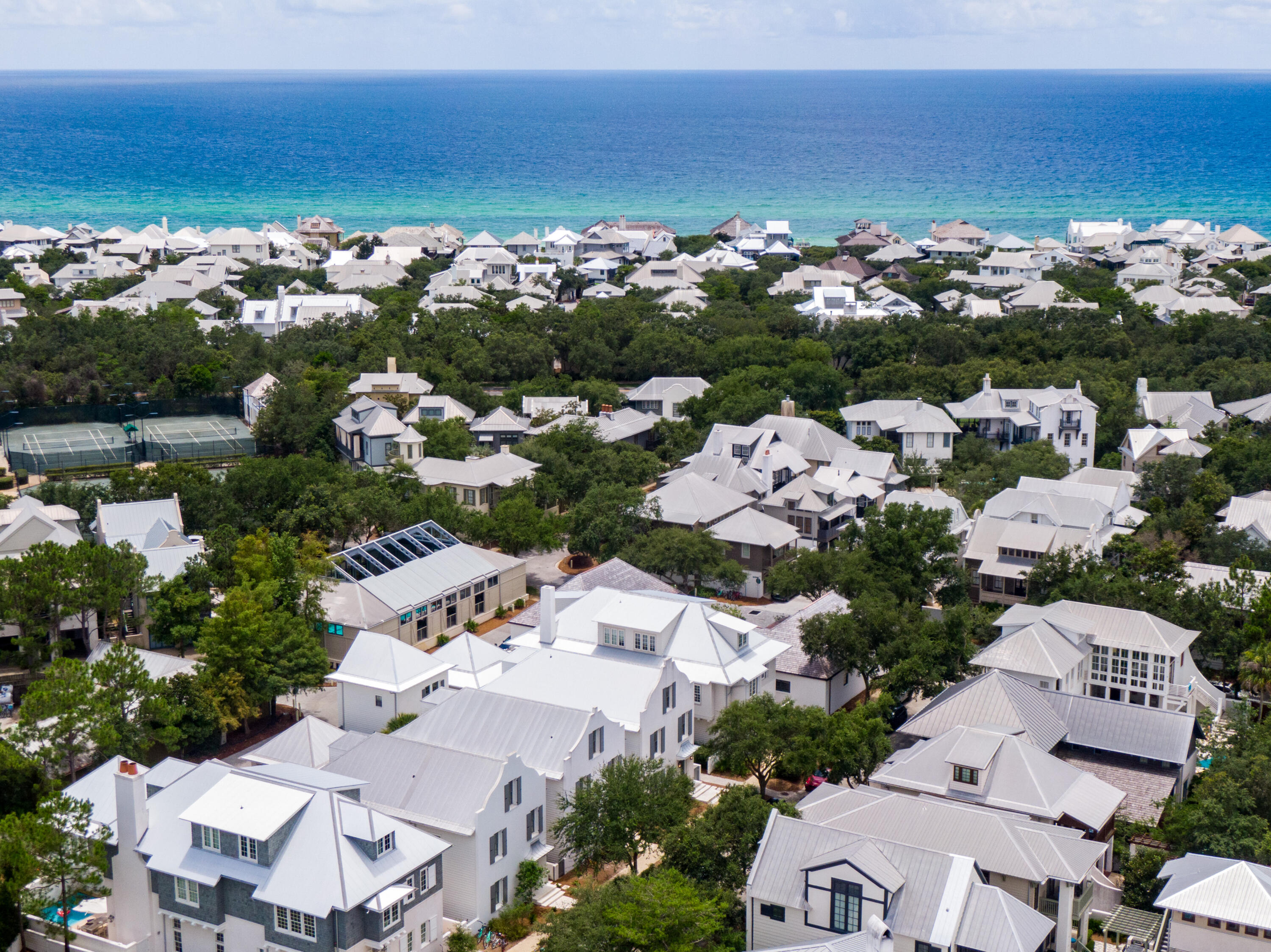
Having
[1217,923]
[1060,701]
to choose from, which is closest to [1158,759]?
[1060,701]

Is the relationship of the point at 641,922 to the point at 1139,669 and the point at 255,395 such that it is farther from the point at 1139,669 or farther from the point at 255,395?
the point at 255,395

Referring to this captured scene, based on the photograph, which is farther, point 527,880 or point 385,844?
point 527,880

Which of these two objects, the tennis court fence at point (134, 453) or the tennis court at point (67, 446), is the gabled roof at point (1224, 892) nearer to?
the tennis court fence at point (134, 453)

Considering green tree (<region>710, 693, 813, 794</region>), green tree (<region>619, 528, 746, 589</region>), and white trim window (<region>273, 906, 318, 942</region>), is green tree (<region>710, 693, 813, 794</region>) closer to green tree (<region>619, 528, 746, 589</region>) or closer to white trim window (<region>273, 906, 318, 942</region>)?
white trim window (<region>273, 906, 318, 942</region>)

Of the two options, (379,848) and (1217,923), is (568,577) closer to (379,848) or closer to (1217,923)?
(379,848)

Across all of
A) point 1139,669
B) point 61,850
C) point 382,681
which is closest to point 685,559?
point 382,681

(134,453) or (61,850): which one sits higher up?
(61,850)
